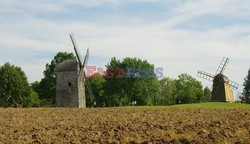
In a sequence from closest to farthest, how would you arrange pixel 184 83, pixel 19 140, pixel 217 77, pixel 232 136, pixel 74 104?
pixel 232 136 < pixel 19 140 < pixel 74 104 < pixel 217 77 < pixel 184 83

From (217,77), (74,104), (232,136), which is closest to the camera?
(232,136)

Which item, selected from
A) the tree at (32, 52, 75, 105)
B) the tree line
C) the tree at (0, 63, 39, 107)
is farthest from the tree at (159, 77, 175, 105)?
the tree at (0, 63, 39, 107)

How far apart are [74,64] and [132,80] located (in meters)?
23.0

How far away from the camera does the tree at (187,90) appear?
88.3 m

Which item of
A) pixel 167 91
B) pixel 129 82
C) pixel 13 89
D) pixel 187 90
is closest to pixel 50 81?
pixel 13 89

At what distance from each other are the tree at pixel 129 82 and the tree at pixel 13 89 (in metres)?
14.1

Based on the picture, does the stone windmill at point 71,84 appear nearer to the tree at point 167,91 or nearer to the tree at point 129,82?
the tree at point 129,82

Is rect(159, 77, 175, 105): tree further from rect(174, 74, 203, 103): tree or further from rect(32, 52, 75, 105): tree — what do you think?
rect(32, 52, 75, 105): tree

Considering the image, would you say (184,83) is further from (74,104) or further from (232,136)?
(232,136)

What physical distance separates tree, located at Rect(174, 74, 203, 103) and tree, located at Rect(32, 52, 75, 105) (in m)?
26.9

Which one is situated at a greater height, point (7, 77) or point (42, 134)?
point (7, 77)

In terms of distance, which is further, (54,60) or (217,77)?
(54,60)

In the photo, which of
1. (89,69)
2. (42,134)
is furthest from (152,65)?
(42,134)

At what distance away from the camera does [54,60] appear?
239 ft
